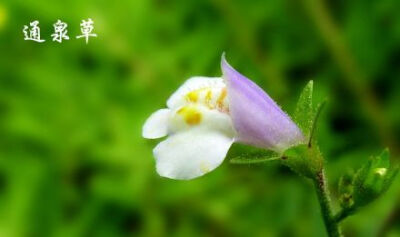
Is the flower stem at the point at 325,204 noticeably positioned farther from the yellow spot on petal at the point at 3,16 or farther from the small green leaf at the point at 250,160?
the yellow spot on petal at the point at 3,16

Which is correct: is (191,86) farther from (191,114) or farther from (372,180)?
(372,180)

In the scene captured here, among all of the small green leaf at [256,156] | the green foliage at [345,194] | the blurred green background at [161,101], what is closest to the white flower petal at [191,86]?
the small green leaf at [256,156]

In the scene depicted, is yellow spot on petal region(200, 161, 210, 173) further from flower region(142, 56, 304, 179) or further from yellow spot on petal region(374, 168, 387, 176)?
yellow spot on petal region(374, 168, 387, 176)

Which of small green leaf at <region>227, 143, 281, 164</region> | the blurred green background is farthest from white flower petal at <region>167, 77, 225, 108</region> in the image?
the blurred green background

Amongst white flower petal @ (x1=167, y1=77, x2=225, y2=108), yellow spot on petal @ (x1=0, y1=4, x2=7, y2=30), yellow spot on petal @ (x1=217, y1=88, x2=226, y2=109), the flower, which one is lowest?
the flower

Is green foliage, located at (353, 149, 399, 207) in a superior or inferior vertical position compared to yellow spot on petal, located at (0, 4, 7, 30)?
inferior

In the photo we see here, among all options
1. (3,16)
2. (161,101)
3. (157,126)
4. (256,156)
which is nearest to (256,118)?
(256,156)

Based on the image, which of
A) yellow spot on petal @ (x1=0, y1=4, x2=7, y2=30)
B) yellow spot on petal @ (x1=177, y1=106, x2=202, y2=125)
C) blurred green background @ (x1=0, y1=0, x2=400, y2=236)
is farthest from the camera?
yellow spot on petal @ (x1=0, y1=4, x2=7, y2=30)

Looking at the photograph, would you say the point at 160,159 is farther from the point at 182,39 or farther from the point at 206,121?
the point at 182,39
